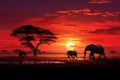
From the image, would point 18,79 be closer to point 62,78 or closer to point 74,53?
point 62,78

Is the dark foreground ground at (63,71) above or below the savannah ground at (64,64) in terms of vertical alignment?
below

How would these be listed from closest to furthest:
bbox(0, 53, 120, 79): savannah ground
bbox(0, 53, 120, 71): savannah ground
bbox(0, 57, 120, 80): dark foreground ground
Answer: bbox(0, 57, 120, 80): dark foreground ground
bbox(0, 53, 120, 79): savannah ground
bbox(0, 53, 120, 71): savannah ground

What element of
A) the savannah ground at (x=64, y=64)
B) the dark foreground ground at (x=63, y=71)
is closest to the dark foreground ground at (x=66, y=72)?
the dark foreground ground at (x=63, y=71)

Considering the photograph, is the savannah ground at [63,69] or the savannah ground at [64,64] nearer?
the savannah ground at [63,69]

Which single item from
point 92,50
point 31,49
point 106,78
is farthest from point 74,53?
point 106,78

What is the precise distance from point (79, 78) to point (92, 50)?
22565 millimetres

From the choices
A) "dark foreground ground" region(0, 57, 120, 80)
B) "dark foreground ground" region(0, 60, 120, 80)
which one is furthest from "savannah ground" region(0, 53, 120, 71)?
"dark foreground ground" region(0, 60, 120, 80)

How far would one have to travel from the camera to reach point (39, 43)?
61969mm

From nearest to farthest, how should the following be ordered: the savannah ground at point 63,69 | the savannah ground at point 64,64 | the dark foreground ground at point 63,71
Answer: the dark foreground ground at point 63,71, the savannah ground at point 63,69, the savannah ground at point 64,64

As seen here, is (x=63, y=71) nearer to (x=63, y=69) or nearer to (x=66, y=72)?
(x=66, y=72)

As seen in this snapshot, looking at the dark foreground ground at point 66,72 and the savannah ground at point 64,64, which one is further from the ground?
the savannah ground at point 64,64

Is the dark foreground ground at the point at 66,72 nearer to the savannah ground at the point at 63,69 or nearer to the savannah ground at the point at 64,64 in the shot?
the savannah ground at the point at 63,69

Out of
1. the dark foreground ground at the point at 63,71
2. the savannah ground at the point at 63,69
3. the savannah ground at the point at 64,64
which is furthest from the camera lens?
the savannah ground at the point at 64,64

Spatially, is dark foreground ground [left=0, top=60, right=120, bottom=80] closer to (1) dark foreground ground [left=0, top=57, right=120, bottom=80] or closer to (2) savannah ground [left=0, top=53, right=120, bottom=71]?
(1) dark foreground ground [left=0, top=57, right=120, bottom=80]
